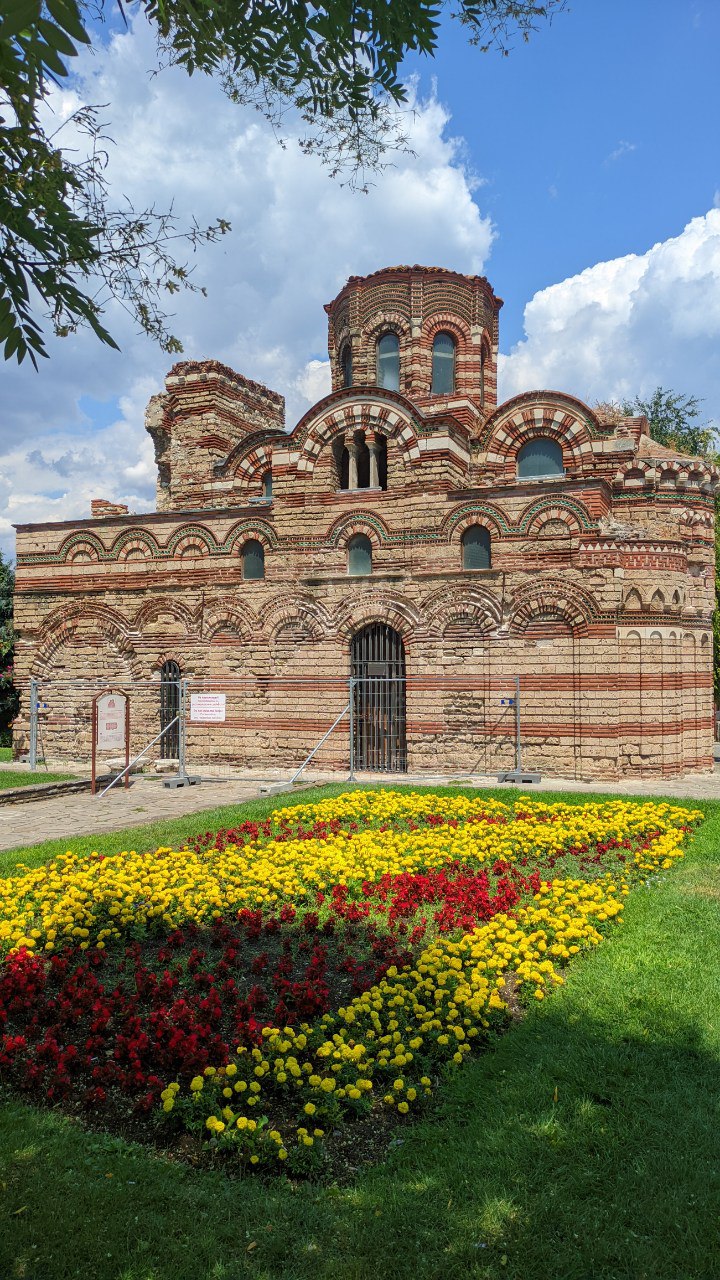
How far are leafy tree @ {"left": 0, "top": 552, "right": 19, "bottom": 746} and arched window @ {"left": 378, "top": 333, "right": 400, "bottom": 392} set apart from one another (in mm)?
14319

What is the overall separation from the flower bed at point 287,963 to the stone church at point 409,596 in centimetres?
640

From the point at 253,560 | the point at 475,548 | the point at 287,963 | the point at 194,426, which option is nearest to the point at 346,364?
the point at 194,426

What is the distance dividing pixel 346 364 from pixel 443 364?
121 inches

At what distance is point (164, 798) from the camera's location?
13633 mm

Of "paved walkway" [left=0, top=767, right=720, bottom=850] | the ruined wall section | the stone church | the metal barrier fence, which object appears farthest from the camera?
the ruined wall section

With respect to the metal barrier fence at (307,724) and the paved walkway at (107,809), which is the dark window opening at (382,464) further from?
the paved walkway at (107,809)

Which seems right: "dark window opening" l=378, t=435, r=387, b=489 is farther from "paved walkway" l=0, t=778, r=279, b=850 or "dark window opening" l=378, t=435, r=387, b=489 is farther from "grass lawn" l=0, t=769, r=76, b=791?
"grass lawn" l=0, t=769, r=76, b=791

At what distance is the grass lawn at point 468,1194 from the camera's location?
2.98m

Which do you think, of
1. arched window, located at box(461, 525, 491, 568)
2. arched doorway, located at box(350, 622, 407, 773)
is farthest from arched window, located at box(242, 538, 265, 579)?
arched window, located at box(461, 525, 491, 568)

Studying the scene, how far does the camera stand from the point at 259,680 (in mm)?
17859

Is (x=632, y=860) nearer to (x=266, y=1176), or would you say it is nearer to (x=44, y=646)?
(x=266, y=1176)

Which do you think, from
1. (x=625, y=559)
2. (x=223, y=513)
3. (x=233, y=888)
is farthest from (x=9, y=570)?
(x=233, y=888)

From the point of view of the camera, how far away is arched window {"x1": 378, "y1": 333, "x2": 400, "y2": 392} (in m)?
22.0

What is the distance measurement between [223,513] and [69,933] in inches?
531
